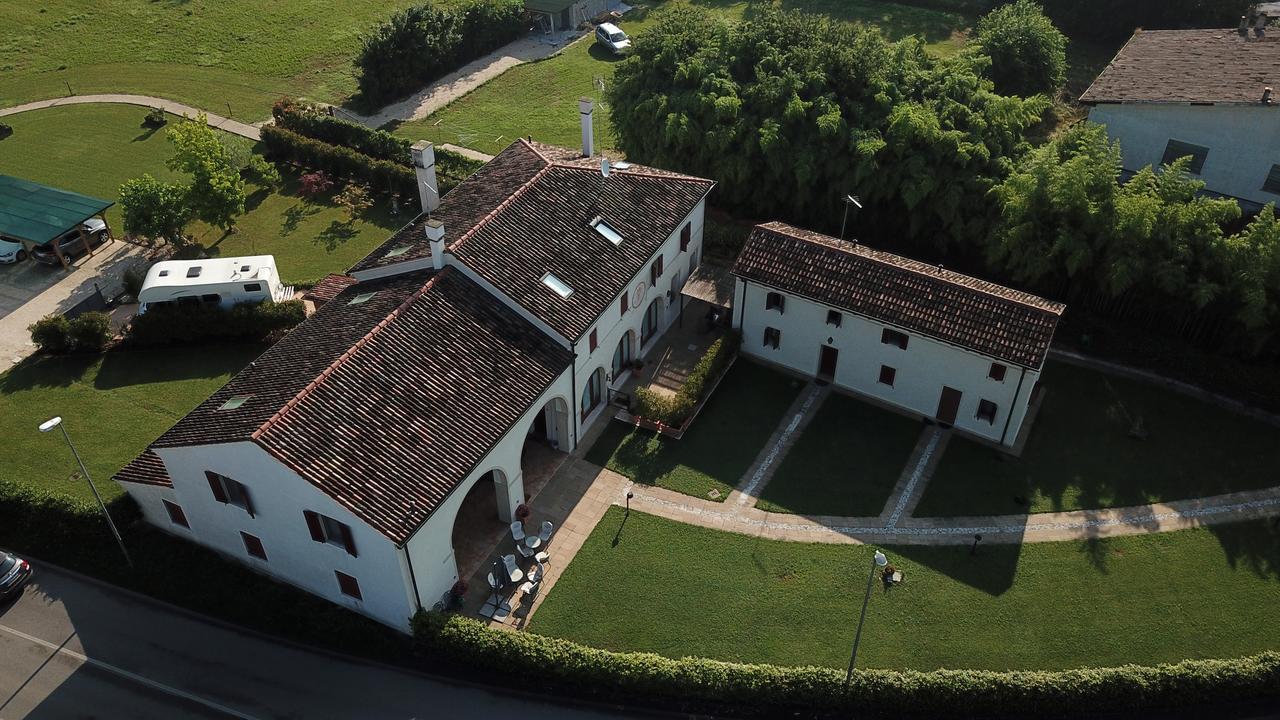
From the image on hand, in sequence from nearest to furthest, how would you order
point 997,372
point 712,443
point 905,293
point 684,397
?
point 997,372 < point 905,293 < point 712,443 < point 684,397

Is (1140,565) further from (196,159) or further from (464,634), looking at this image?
(196,159)

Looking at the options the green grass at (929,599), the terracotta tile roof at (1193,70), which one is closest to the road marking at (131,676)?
the green grass at (929,599)

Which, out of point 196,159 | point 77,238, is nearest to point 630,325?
point 196,159

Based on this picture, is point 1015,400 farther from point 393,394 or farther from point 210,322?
point 210,322

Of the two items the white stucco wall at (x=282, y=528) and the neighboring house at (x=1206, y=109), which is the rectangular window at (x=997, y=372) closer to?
the neighboring house at (x=1206, y=109)

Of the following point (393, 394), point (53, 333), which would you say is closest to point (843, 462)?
point (393, 394)

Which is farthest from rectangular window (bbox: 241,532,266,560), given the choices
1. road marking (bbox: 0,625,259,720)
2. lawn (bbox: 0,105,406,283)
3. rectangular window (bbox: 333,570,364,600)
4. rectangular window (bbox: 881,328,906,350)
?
rectangular window (bbox: 881,328,906,350)

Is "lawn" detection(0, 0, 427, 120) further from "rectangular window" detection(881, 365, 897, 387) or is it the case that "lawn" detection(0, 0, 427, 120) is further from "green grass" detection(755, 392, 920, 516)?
"rectangular window" detection(881, 365, 897, 387)
